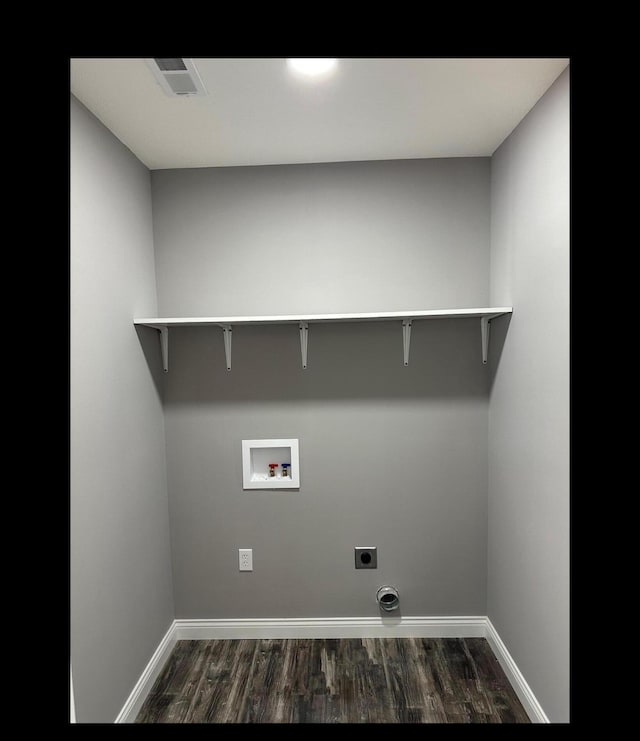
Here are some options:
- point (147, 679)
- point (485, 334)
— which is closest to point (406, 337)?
point (485, 334)

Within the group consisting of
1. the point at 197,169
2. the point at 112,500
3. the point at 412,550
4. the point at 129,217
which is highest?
the point at 197,169

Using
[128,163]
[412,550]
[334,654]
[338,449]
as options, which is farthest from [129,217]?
[334,654]

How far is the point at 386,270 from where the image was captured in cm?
234

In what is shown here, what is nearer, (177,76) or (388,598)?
(177,76)

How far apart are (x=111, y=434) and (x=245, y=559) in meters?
1.07

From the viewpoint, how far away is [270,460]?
8.11ft

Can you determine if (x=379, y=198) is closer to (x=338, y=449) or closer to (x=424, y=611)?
(x=338, y=449)

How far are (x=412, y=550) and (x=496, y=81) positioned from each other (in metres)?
2.12

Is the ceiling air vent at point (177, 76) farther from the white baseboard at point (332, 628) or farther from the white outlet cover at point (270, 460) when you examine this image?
the white baseboard at point (332, 628)

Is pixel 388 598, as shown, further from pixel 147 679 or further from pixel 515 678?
pixel 147 679

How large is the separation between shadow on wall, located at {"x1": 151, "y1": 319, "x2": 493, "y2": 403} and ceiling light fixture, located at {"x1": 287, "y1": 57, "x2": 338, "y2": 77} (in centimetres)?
116

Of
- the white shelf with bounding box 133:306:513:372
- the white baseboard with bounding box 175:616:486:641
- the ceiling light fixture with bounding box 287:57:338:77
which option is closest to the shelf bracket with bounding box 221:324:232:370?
the white shelf with bounding box 133:306:513:372

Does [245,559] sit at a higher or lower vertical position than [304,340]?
lower

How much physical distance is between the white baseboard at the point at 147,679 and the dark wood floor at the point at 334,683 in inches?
1.3
